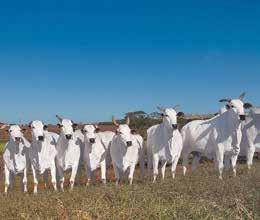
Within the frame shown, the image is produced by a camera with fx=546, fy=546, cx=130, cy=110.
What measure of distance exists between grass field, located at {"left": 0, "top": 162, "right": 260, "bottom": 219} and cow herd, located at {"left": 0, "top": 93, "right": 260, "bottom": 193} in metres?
4.43

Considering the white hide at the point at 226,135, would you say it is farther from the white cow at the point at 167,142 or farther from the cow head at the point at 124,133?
the cow head at the point at 124,133

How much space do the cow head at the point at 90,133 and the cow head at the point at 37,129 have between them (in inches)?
59.8

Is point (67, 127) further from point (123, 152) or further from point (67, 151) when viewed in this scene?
point (123, 152)

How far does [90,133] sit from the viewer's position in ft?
64.9

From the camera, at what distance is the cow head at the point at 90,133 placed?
19519 mm

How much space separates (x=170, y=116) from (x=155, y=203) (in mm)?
7981

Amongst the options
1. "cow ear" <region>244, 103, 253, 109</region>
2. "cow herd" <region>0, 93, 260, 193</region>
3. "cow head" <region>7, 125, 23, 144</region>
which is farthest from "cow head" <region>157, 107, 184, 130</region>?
"cow head" <region>7, 125, 23, 144</region>

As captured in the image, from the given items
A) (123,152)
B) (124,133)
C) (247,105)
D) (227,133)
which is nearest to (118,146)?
(123,152)

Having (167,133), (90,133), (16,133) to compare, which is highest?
(16,133)

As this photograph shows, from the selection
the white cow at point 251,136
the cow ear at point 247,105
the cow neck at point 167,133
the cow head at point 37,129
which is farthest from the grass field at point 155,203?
the white cow at point 251,136

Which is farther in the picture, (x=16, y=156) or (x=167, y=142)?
(x=16, y=156)

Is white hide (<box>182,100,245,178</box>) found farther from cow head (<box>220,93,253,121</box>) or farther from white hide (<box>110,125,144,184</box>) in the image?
white hide (<box>110,125,144,184</box>)

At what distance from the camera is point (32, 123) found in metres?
19.5

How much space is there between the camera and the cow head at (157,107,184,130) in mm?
19453
